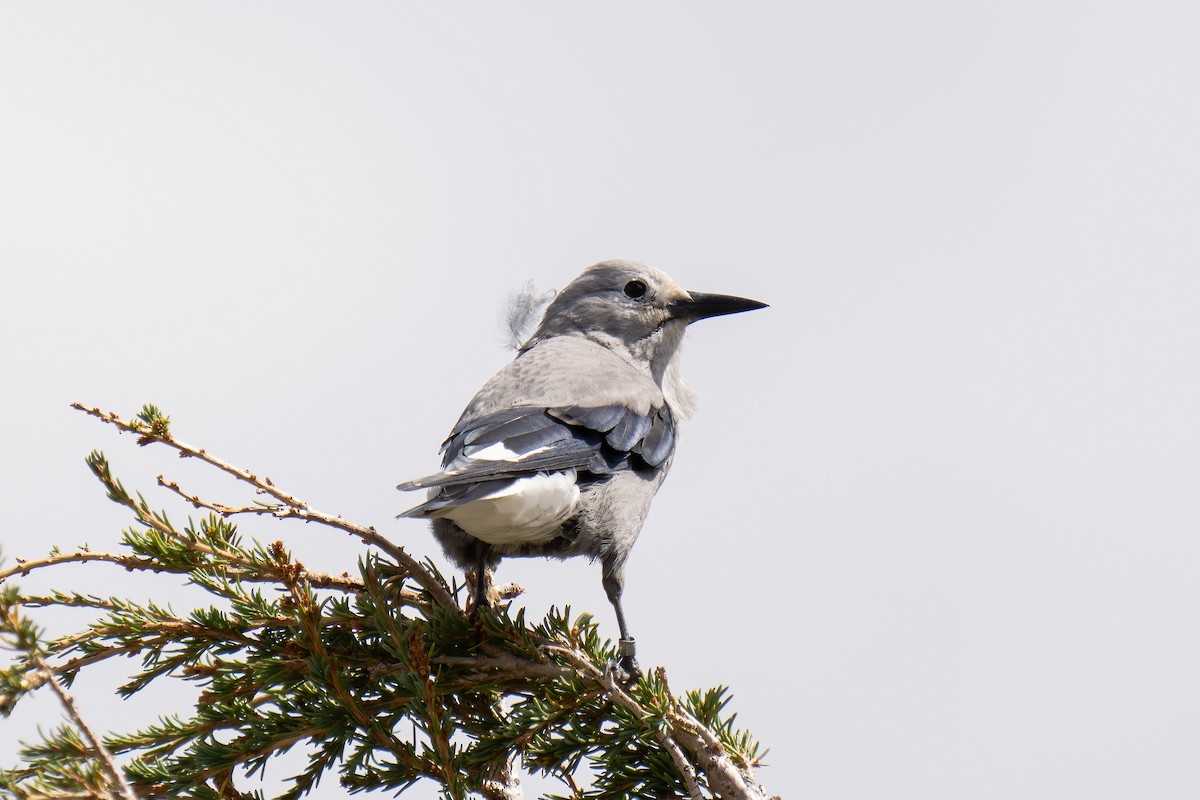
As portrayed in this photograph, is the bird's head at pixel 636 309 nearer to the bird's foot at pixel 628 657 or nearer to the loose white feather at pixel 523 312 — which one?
the loose white feather at pixel 523 312

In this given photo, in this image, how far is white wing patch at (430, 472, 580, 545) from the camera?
9.87ft

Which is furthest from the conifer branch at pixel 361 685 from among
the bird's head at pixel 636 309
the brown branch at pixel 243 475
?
the bird's head at pixel 636 309

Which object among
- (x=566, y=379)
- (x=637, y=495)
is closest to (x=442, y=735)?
(x=637, y=495)

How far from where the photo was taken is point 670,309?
4.75 meters

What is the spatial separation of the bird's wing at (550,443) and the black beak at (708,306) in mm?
888

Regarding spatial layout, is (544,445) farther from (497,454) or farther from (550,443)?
(497,454)

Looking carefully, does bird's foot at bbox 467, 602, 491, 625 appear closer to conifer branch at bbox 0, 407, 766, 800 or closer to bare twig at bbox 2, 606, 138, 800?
conifer branch at bbox 0, 407, 766, 800

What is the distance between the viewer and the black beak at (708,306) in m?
4.75

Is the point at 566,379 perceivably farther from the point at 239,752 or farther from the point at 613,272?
the point at 239,752

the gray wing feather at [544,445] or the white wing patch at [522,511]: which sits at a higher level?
the gray wing feather at [544,445]

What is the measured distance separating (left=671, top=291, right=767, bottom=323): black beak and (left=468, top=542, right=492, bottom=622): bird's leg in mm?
1795

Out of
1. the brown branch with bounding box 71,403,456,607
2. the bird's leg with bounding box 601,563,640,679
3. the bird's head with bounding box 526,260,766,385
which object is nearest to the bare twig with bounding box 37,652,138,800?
the brown branch with bounding box 71,403,456,607

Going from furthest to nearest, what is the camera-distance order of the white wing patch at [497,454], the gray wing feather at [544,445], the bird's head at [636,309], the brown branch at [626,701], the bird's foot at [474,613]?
1. the bird's head at [636,309]
2. the white wing patch at [497,454]
3. the gray wing feather at [544,445]
4. the bird's foot at [474,613]
5. the brown branch at [626,701]

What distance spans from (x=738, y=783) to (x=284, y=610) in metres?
1.02
